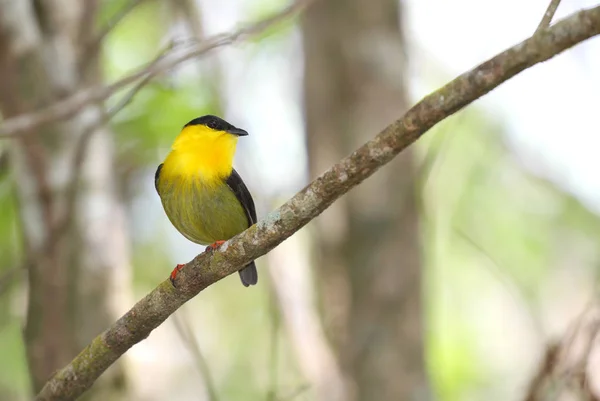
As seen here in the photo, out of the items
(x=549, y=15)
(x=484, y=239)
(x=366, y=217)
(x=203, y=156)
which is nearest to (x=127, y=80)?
(x=203, y=156)

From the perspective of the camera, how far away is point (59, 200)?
189 inches

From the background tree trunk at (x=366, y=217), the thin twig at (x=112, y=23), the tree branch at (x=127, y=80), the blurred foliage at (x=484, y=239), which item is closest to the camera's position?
the tree branch at (x=127, y=80)

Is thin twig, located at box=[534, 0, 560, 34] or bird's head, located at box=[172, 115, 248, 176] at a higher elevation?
bird's head, located at box=[172, 115, 248, 176]

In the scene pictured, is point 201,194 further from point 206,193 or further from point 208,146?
point 208,146

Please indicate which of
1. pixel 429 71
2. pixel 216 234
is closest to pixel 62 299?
pixel 216 234

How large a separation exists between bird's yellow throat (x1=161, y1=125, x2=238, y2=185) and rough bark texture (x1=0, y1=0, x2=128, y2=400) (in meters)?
0.66

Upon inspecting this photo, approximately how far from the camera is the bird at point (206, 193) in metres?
4.06

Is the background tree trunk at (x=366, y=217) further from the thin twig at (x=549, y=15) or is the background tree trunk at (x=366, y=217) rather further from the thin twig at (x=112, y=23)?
the thin twig at (x=549, y=15)

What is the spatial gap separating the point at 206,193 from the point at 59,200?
1231 millimetres

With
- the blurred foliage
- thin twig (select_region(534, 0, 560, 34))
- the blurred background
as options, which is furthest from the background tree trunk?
thin twig (select_region(534, 0, 560, 34))

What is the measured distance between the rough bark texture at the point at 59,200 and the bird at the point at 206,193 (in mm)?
691

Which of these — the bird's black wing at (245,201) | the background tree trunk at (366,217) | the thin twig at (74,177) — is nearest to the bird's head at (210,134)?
the bird's black wing at (245,201)

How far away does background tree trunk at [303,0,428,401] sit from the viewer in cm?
559

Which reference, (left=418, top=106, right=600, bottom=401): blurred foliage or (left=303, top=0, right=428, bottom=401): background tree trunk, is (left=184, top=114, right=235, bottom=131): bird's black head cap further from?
(left=418, top=106, right=600, bottom=401): blurred foliage
